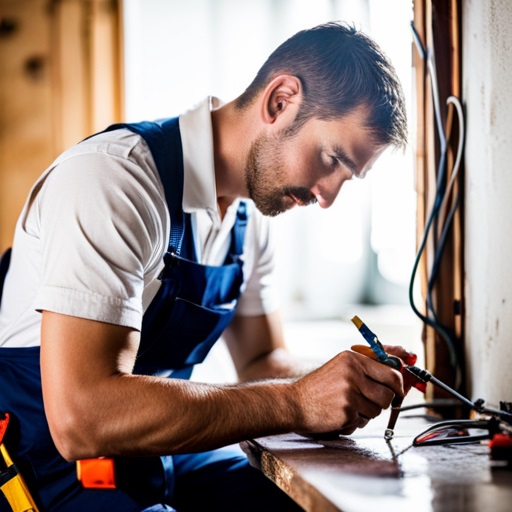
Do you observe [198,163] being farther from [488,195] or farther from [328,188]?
[488,195]

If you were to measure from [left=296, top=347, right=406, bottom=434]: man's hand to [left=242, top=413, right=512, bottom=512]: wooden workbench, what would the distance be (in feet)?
0.14

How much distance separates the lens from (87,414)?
0.95 m

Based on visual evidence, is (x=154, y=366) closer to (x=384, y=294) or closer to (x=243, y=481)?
(x=243, y=481)

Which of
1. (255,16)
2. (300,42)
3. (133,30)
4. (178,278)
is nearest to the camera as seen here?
(178,278)

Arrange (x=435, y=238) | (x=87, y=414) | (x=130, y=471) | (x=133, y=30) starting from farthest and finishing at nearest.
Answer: (x=133, y=30) → (x=435, y=238) → (x=130, y=471) → (x=87, y=414)

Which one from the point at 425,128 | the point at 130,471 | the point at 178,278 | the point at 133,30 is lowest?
the point at 130,471

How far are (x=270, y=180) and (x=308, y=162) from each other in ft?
0.32

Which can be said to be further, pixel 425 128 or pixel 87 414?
pixel 425 128

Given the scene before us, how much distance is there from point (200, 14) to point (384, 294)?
5.20ft

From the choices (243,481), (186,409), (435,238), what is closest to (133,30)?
(435,238)

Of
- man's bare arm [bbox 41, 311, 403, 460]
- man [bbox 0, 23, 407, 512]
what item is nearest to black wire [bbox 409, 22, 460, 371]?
man [bbox 0, 23, 407, 512]

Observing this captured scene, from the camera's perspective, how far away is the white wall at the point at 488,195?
125 centimetres

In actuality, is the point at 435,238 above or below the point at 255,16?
below

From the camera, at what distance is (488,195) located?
4.37ft
